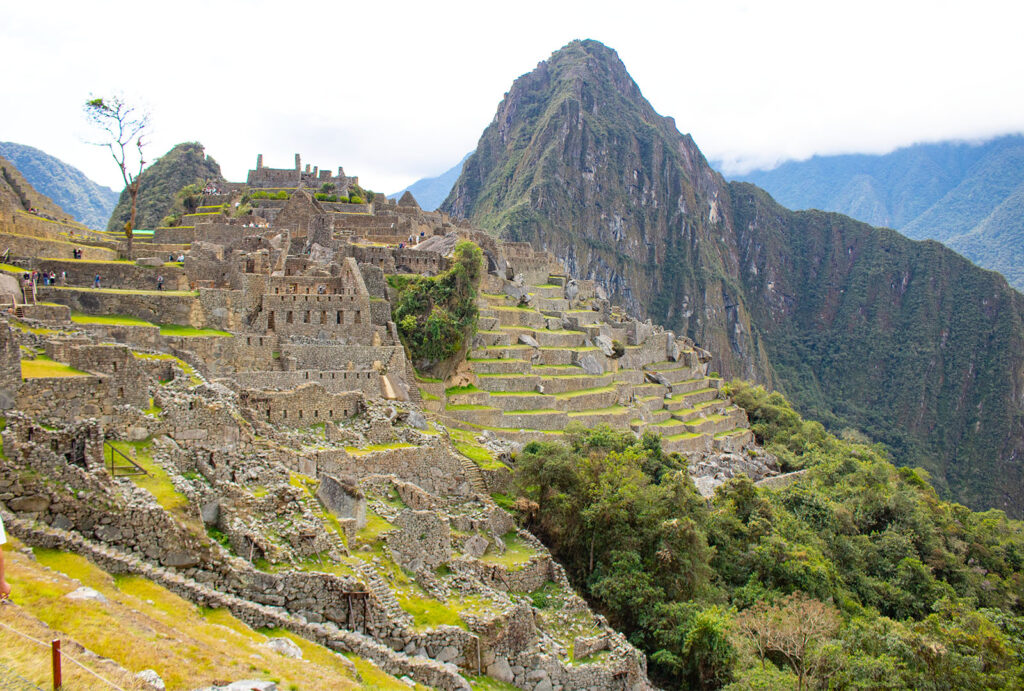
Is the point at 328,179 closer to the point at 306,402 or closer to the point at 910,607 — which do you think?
the point at 306,402

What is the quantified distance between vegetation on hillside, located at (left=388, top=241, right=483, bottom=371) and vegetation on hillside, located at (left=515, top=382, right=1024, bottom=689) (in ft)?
22.2

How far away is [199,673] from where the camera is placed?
7500mm

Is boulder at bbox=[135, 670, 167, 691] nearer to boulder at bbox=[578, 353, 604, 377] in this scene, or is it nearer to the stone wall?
the stone wall

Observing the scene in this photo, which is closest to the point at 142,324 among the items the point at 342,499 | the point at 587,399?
the point at 342,499

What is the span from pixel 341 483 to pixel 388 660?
400 cm

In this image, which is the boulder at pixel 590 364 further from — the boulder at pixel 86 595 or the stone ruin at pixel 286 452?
the boulder at pixel 86 595

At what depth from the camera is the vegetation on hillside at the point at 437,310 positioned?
28672mm

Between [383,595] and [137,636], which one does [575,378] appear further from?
[137,636]

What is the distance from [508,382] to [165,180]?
50.5 m

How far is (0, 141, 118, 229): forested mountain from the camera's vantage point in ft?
280

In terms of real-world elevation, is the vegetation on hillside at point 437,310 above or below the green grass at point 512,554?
above

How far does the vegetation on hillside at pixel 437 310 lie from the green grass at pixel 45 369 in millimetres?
15723

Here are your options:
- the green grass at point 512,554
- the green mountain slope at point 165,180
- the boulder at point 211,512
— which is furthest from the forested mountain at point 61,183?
the boulder at point 211,512

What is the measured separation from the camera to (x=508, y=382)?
33281 millimetres
